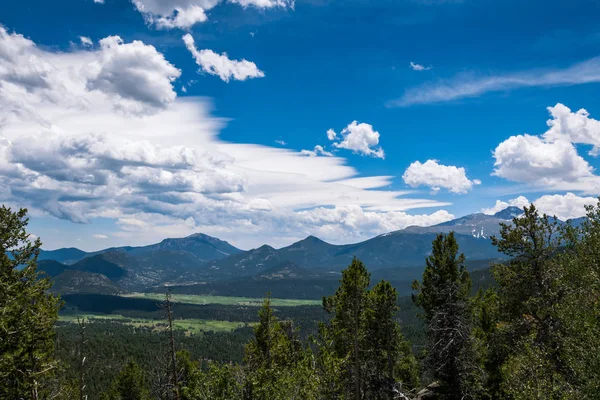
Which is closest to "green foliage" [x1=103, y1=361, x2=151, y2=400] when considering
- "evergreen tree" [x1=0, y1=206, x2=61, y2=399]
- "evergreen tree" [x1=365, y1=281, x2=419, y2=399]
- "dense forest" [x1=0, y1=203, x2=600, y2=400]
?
"dense forest" [x1=0, y1=203, x2=600, y2=400]

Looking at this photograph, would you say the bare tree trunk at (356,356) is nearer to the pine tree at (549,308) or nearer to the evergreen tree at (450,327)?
the evergreen tree at (450,327)

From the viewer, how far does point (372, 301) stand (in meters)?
38.0

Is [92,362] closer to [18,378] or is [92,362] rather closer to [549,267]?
[18,378]

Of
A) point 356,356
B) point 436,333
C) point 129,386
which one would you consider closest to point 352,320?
point 356,356

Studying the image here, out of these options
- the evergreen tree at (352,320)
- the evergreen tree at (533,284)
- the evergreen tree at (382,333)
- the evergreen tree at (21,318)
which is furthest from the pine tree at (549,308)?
the evergreen tree at (21,318)

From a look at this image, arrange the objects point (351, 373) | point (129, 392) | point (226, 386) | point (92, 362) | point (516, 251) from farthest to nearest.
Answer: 1. point (92, 362)
2. point (129, 392)
3. point (351, 373)
4. point (516, 251)
5. point (226, 386)

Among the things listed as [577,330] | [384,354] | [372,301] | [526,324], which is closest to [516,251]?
[526,324]

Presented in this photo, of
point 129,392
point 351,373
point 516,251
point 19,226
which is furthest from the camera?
point 129,392

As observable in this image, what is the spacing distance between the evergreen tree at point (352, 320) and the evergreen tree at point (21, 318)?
74.4 ft

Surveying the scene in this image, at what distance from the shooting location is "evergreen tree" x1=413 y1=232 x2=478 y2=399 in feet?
95.3

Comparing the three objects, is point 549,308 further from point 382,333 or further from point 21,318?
point 21,318

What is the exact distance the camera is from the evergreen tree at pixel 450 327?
29.0 metres

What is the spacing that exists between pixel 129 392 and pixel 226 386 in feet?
151

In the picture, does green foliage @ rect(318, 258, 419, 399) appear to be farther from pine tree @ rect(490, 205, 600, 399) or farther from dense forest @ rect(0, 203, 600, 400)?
pine tree @ rect(490, 205, 600, 399)
